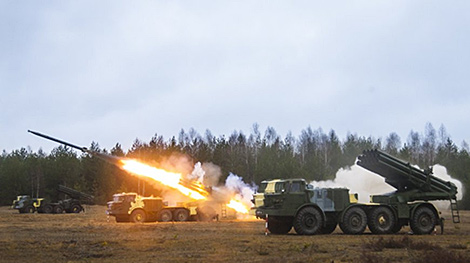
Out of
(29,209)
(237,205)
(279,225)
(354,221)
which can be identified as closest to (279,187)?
(279,225)

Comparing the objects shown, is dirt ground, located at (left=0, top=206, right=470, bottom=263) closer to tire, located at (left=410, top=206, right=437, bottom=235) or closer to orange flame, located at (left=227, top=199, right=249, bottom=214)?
tire, located at (left=410, top=206, right=437, bottom=235)

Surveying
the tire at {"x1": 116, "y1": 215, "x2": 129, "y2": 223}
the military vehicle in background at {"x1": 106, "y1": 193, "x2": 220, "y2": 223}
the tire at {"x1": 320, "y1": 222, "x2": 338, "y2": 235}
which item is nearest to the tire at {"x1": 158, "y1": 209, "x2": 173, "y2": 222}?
the military vehicle in background at {"x1": 106, "y1": 193, "x2": 220, "y2": 223}

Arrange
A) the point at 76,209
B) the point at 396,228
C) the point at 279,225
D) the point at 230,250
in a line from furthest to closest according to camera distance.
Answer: the point at 76,209
the point at 396,228
the point at 279,225
the point at 230,250

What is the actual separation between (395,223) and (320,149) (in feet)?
232

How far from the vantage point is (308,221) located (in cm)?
2266

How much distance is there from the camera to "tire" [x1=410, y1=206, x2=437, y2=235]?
23.5m

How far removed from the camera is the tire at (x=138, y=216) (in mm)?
34531

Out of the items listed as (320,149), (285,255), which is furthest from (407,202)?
(320,149)

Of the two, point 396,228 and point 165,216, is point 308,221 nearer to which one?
point 396,228

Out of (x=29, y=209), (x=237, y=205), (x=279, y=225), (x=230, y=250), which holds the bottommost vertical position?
(x=230, y=250)

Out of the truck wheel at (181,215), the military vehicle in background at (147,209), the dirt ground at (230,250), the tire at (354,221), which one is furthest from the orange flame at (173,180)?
the tire at (354,221)

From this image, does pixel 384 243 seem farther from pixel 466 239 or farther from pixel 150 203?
pixel 150 203

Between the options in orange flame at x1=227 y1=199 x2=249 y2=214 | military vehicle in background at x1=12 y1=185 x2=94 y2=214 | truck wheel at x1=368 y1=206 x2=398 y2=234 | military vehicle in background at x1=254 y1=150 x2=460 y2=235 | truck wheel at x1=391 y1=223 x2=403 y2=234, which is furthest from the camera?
military vehicle in background at x1=12 y1=185 x2=94 y2=214

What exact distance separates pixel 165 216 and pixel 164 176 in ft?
8.60
